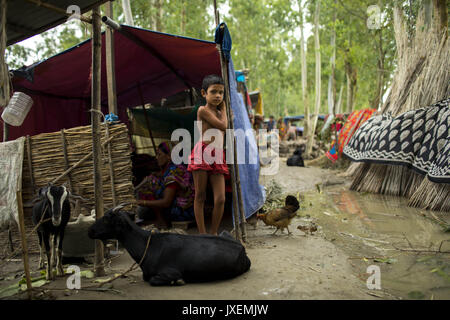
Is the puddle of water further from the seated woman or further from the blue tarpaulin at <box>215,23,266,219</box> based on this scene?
the seated woman

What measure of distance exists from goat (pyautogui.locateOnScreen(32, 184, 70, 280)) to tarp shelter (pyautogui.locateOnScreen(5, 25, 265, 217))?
1.99 meters

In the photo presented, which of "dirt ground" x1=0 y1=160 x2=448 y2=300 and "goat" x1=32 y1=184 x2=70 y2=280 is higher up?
"goat" x1=32 y1=184 x2=70 y2=280

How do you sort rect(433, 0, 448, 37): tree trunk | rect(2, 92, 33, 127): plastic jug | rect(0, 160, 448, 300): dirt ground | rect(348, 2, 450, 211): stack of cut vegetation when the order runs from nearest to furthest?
1. rect(0, 160, 448, 300): dirt ground
2. rect(2, 92, 33, 127): plastic jug
3. rect(348, 2, 450, 211): stack of cut vegetation
4. rect(433, 0, 448, 37): tree trunk

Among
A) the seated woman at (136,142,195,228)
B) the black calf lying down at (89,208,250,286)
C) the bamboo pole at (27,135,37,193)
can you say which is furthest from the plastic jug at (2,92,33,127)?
the seated woman at (136,142,195,228)

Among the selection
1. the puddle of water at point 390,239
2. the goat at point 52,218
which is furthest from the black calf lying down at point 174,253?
the puddle of water at point 390,239

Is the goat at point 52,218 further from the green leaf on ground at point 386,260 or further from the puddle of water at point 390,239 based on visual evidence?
the green leaf on ground at point 386,260

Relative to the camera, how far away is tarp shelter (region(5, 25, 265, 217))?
4.23 m

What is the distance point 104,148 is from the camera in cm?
330

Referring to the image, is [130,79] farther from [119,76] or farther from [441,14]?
[441,14]

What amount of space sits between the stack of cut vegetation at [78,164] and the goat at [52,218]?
745 millimetres

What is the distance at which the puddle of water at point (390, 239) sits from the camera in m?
2.52

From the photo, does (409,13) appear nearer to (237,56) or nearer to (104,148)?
(104,148)
